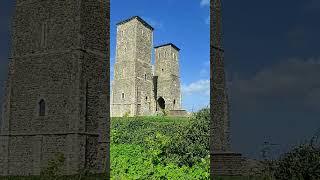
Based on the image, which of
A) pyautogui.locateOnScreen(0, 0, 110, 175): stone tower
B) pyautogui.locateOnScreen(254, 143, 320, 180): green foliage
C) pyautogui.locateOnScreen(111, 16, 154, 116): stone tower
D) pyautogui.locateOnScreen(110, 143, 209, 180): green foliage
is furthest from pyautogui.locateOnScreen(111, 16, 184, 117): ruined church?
pyautogui.locateOnScreen(254, 143, 320, 180): green foliage

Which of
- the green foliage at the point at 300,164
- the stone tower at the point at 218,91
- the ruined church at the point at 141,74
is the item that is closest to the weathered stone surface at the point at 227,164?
the stone tower at the point at 218,91

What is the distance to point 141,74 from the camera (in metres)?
33.3

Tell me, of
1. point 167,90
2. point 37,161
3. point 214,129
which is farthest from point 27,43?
point 167,90

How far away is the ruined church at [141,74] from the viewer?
29.0 metres

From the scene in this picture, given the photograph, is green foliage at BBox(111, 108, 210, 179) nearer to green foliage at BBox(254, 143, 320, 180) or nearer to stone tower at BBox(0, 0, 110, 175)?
green foliage at BBox(254, 143, 320, 180)

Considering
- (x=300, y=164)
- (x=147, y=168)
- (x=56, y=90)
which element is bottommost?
(x=147, y=168)

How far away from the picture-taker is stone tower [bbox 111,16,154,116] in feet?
93.5

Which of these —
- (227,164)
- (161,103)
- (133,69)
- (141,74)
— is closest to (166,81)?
(161,103)

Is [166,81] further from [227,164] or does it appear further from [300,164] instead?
[300,164]

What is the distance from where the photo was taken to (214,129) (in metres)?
6.86

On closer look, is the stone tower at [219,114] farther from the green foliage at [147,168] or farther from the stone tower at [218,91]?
the green foliage at [147,168]

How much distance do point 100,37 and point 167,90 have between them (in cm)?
2333

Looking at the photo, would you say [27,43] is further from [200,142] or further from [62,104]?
[200,142]

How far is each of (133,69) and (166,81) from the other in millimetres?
9636
